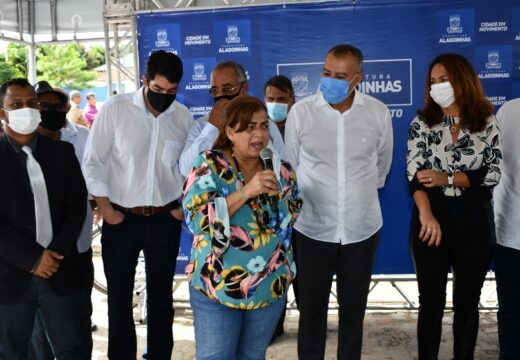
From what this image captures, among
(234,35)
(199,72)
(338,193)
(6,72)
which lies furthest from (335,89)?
(6,72)

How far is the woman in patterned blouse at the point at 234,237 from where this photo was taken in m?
1.97

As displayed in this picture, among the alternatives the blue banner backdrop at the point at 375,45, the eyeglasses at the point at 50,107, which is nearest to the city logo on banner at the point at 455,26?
the blue banner backdrop at the point at 375,45

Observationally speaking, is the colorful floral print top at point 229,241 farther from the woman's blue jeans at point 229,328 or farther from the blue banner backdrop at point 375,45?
the blue banner backdrop at point 375,45

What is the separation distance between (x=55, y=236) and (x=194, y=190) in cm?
83

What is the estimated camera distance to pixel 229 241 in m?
1.96

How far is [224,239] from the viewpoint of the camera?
1938 mm

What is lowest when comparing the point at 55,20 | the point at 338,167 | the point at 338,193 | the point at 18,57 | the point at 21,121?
the point at 338,193

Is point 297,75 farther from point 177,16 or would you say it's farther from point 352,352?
point 352,352

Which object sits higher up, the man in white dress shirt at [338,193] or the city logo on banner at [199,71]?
the city logo on banner at [199,71]

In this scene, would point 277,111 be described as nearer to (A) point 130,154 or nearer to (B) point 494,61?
(A) point 130,154

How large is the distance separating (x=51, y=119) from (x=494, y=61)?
10.4 ft

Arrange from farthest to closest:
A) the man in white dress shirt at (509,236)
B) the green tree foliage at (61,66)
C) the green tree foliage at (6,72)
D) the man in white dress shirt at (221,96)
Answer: the green tree foliage at (61,66) < the green tree foliage at (6,72) < the man in white dress shirt at (509,236) < the man in white dress shirt at (221,96)

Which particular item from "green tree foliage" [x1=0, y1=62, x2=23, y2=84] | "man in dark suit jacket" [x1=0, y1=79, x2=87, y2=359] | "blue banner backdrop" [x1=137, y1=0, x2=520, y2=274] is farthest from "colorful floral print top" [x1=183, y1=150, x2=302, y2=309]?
"green tree foliage" [x1=0, y1=62, x2=23, y2=84]

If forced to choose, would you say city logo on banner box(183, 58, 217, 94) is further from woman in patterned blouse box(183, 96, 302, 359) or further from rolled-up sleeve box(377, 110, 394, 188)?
woman in patterned blouse box(183, 96, 302, 359)
